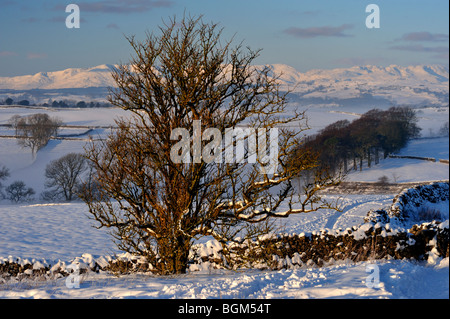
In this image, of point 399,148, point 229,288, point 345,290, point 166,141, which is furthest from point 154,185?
point 399,148

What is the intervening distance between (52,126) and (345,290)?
112 m

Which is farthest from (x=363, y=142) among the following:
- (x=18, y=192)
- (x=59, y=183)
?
(x=18, y=192)

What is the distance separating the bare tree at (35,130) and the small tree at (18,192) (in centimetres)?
1700

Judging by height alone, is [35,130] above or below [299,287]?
above

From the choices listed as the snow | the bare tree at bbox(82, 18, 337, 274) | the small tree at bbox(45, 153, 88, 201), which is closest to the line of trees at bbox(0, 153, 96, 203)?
the small tree at bbox(45, 153, 88, 201)

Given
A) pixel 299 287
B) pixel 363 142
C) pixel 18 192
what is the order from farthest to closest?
pixel 18 192
pixel 363 142
pixel 299 287

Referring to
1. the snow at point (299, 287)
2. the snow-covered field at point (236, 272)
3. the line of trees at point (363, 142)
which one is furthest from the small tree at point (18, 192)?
the snow at point (299, 287)

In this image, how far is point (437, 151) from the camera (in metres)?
93.3

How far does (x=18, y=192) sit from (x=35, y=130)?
24356 millimetres

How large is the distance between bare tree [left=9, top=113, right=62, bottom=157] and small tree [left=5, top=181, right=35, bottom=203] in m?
17.0

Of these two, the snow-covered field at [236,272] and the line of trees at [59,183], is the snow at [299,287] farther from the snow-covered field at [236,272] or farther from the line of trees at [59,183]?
the line of trees at [59,183]

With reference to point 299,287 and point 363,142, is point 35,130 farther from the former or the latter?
point 299,287

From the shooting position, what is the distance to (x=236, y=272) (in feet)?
49.2
